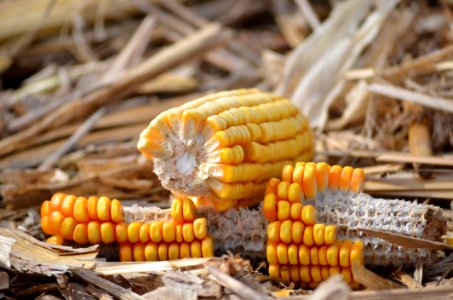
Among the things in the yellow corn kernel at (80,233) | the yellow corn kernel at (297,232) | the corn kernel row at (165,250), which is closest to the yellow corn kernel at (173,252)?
the corn kernel row at (165,250)

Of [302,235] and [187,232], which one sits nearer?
[302,235]

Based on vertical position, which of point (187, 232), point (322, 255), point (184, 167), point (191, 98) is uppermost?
point (191, 98)

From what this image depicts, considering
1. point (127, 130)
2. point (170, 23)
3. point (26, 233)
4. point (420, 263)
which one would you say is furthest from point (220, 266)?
point (170, 23)

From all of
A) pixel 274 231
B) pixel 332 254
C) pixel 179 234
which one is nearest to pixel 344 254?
pixel 332 254

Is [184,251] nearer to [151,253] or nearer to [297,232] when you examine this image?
[151,253]

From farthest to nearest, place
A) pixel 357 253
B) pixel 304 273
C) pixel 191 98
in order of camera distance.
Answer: pixel 191 98 < pixel 304 273 < pixel 357 253

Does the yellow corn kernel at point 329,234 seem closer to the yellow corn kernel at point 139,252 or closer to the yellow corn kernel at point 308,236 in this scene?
the yellow corn kernel at point 308,236

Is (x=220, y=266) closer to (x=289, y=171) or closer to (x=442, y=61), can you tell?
(x=289, y=171)
